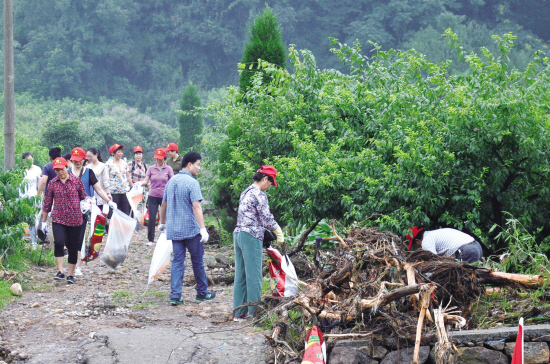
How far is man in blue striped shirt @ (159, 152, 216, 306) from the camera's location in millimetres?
6672

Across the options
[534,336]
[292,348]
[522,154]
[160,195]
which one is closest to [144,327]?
[292,348]

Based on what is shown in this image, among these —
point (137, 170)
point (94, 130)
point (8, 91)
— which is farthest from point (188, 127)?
point (8, 91)

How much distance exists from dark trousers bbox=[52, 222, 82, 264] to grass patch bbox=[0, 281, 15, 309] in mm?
711

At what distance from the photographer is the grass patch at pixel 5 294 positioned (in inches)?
256

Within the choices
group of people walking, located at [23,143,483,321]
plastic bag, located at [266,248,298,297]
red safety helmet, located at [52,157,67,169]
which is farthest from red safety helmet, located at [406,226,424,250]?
red safety helmet, located at [52,157,67,169]

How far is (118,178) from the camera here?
10.7 m

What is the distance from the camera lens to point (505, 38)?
6.51m

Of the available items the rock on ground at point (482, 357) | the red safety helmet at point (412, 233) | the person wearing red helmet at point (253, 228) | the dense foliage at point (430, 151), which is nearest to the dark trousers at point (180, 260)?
the person wearing red helmet at point (253, 228)

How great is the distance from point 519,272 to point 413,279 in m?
1.43

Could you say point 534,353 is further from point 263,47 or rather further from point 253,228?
point 263,47

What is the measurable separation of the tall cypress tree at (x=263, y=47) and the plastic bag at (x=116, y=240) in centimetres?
396

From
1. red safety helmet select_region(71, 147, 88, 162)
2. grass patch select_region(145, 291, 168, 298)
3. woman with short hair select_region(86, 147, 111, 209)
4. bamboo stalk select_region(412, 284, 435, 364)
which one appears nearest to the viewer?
bamboo stalk select_region(412, 284, 435, 364)

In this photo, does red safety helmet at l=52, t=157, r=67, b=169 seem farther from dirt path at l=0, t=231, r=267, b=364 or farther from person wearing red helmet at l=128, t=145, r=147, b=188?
person wearing red helmet at l=128, t=145, r=147, b=188

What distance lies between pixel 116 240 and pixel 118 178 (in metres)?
2.96
